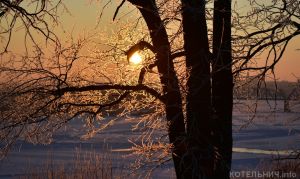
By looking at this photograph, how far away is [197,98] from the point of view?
643 centimetres

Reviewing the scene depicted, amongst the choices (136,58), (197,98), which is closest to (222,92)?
(197,98)

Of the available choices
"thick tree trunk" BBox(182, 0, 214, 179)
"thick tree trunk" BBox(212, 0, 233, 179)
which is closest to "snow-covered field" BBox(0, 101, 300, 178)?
"thick tree trunk" BBox(212, 0, 233, 179)

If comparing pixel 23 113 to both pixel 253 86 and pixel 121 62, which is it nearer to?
pixel 121 62

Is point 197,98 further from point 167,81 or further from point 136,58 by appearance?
point 136,58

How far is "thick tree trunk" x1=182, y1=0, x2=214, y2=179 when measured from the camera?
6.20m

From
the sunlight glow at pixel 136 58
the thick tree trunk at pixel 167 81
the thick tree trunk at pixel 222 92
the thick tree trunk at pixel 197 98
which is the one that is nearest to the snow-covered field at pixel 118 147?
the thick tree trunk at pixel 222 92

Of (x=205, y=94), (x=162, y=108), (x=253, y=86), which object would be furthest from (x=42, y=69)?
(x=253, y=86)

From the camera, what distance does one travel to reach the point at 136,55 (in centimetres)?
780

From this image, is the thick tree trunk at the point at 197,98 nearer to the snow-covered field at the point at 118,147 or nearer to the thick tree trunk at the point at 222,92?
the thick tree trunk at the point at 222,92

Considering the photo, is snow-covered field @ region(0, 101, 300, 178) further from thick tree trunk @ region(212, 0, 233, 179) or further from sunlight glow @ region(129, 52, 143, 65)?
sunlight glow @ region(129, 52, 143, 65)

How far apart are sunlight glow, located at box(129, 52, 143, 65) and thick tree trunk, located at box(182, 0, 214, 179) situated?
1.24m

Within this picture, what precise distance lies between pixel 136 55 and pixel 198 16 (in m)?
1.70

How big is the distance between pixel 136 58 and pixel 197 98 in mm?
1718

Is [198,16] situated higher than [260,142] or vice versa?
[198,16]
